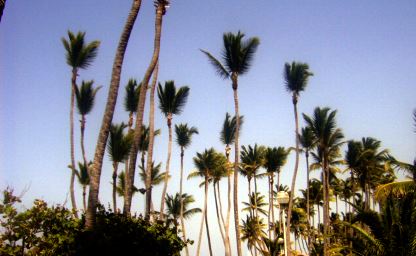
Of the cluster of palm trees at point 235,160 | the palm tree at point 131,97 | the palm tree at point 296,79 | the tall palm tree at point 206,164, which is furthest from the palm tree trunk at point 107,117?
the tall palm tree at point 206,164

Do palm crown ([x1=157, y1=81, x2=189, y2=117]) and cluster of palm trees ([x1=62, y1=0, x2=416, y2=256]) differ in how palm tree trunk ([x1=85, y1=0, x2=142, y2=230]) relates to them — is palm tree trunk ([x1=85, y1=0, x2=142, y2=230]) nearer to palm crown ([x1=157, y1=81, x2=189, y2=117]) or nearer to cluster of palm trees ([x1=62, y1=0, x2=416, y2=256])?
cluster of palm trees ([x1=62, y1=0, x2=416, y2=256])

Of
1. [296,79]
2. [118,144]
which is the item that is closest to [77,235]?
[118,144]

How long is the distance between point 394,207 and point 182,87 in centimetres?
1726

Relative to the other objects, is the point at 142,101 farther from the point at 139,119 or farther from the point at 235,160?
the point at 235,160

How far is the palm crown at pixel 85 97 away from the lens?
29250 mm

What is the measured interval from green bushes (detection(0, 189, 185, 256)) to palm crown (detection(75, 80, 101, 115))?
17.1 metres

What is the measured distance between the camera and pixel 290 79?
34.2 meters

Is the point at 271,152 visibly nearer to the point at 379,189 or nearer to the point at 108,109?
the point at 379,189

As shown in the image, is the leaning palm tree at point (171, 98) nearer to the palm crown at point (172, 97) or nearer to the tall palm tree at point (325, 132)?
the palm crown at point (172, 97)

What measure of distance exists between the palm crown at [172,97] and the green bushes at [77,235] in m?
15.5

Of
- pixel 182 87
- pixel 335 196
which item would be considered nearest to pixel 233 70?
pixel 182 87

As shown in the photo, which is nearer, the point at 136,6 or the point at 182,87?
the point at 136,6

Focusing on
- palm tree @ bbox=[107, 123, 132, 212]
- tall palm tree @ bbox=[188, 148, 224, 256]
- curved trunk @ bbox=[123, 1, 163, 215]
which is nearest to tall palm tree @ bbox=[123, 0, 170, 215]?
curved trunk @ bbox=[123, 1, 163, 215]

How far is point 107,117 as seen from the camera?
1141 centimetres
